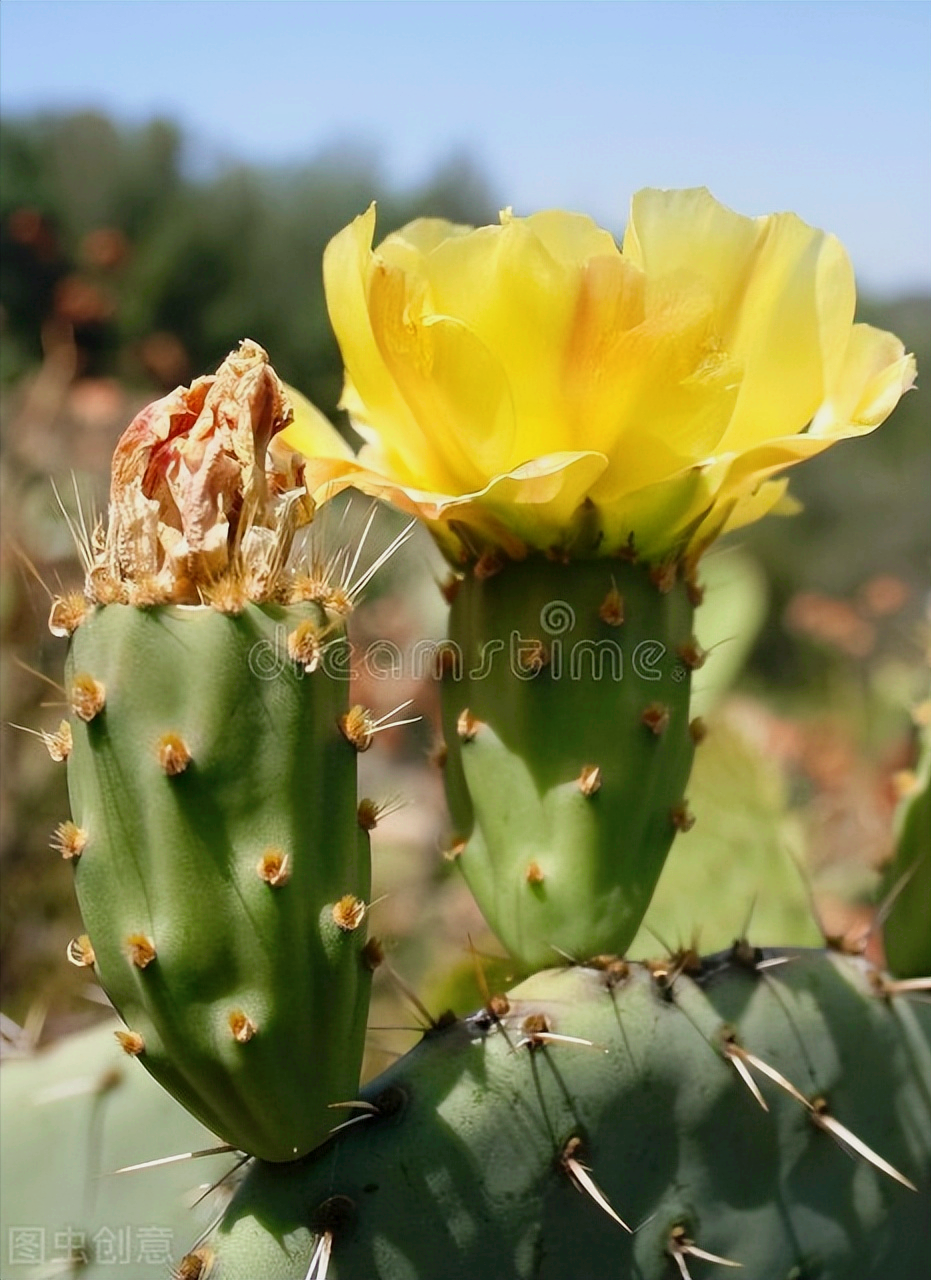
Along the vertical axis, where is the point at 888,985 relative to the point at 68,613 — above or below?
below

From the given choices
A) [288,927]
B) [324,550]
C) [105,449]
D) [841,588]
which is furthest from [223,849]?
[841,588]

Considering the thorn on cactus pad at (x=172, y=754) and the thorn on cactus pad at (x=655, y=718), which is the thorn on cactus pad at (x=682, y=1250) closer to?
the thorn on cactus pad at (x=655, y=718)

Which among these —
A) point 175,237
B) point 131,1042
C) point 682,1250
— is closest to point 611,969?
point 682,1250

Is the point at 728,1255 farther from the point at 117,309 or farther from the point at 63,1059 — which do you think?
the point at 117,309

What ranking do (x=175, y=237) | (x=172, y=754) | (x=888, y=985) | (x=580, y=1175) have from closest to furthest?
(x=172, y=754) < (x=580, y=1175) < (x=888, y=985) < (x=175, y=237)

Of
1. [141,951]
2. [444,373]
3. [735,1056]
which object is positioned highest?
[444,373]

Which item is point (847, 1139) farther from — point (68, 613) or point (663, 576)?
point (68, 613)

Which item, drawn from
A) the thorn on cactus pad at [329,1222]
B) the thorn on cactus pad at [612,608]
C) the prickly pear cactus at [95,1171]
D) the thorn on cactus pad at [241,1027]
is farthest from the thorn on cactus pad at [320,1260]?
the thorn on cactus pad at [612,608]

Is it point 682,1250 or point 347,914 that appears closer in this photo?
point 347,914
